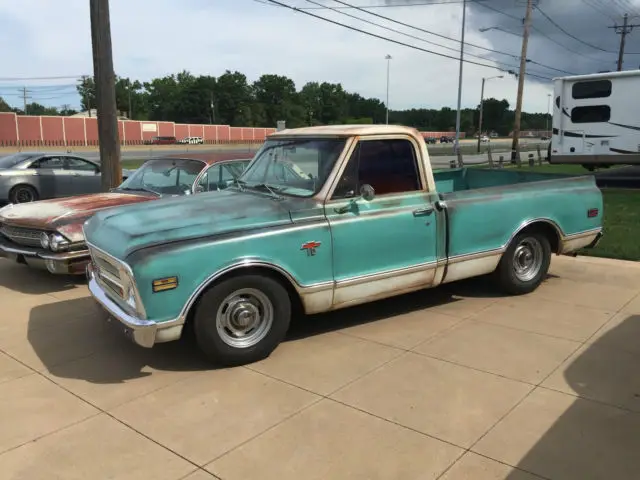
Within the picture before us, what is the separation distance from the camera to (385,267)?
16.4ft

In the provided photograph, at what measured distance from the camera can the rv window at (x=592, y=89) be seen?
659 inches

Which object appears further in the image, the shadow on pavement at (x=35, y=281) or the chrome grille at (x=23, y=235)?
the shadow on pavement at (x=35, y=281)

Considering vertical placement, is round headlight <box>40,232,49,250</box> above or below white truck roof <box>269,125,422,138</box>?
below

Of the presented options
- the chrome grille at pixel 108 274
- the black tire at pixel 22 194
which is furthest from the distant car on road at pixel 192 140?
the chrome grille at pixel 108 274

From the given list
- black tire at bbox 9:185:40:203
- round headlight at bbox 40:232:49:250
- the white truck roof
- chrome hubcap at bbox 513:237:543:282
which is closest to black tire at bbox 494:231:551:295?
chrome hubcap at bbox 513:237:543:282

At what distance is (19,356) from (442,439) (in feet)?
11.8

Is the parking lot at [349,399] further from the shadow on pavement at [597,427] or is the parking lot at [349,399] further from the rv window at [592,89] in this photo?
the rv window at [592,89]

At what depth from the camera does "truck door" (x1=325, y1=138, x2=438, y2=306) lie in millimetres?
4762

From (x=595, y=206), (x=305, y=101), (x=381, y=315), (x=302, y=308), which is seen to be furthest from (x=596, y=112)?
(x=305, y=101)

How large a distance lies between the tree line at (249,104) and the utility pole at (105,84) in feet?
363

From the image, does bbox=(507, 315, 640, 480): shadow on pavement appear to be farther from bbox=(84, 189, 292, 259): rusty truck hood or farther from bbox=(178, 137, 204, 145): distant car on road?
bbox=(178, 137, 204, 145): distant car on road

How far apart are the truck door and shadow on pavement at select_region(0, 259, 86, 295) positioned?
12.8 ft

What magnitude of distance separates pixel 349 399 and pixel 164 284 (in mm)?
1518

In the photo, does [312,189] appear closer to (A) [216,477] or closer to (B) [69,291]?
(A) [216,477]
